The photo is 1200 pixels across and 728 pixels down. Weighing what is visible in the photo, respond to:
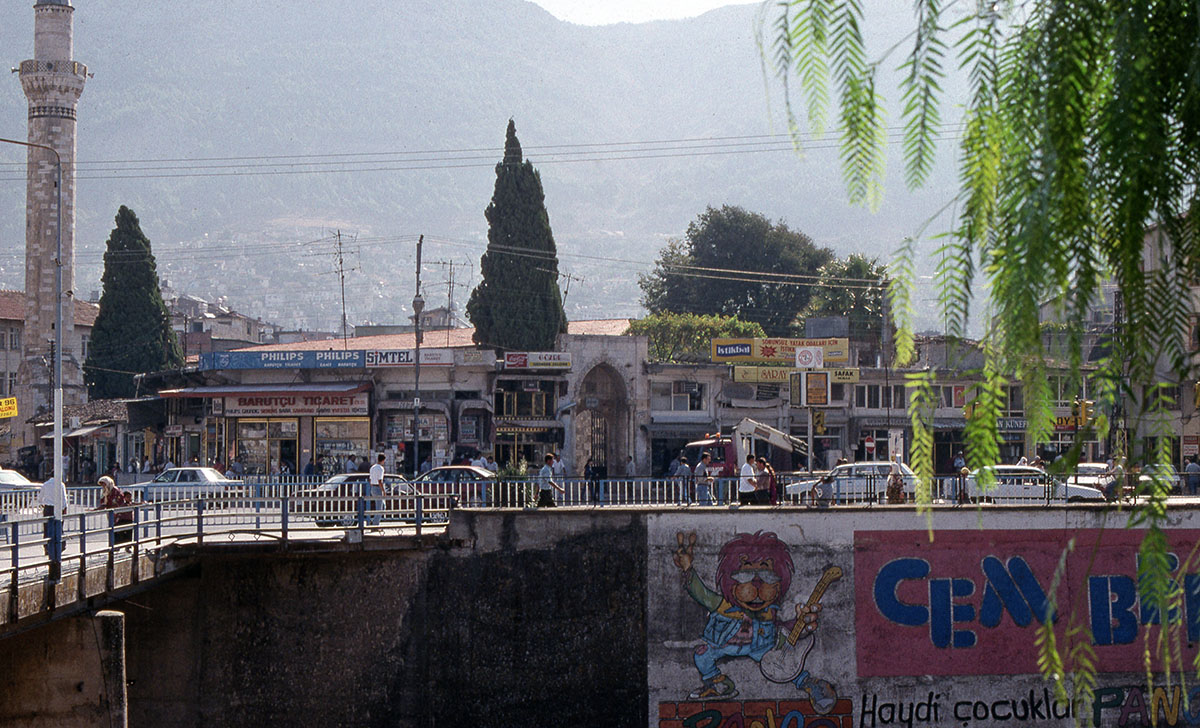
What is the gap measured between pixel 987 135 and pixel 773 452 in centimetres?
4558

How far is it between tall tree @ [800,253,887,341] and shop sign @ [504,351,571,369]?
2328cm

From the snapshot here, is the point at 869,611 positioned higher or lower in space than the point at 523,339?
A: lower

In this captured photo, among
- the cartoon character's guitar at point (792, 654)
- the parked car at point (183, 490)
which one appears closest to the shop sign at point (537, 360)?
the parked car at point (183, 490)

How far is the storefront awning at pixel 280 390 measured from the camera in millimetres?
44938

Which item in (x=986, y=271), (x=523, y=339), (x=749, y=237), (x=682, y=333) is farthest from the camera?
(x=749, y=237)

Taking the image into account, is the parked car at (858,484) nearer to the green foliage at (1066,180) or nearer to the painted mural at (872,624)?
the painted mural at (872,624)

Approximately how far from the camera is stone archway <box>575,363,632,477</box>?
50.2m

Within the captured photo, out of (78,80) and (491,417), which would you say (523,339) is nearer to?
(491,417)

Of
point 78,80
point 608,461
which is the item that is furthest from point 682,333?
point 78,80

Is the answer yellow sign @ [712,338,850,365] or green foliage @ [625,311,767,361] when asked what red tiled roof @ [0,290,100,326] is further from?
yellow sign @ [712,338,850,365]

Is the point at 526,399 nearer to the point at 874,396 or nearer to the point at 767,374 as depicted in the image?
the point at 767,374

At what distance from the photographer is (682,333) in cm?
6538

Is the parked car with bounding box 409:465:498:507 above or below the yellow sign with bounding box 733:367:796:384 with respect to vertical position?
below

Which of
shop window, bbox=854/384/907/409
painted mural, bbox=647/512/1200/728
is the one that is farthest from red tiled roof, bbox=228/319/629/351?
painted mural, bbox=647/512/1200/728
